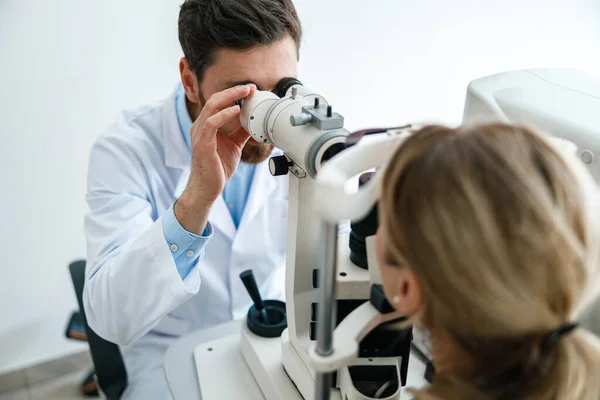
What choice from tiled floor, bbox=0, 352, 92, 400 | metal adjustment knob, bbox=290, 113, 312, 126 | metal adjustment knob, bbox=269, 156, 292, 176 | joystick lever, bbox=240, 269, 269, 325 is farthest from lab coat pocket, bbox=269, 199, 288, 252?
tiled floor, bbox=0, 352, 92, 400

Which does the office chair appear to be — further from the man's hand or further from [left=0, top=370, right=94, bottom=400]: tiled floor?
[left=0, top=370, right=94, bottom=400]: tiled floor

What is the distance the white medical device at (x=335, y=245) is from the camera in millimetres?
564

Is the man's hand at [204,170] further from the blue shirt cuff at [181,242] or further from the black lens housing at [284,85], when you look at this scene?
the black lens housing at [284,85]

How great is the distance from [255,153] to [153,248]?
449 millimetres

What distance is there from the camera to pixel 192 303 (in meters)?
1.37

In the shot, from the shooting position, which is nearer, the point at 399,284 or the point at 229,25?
the point at 399,284

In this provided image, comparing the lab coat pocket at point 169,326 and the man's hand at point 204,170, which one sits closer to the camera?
the man's hand at point 204,170

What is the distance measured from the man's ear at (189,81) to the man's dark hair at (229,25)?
0.11 feet

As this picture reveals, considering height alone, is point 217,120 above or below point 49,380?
above

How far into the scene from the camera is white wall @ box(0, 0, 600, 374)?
1554 millimetres

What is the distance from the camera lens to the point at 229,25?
1163 mm

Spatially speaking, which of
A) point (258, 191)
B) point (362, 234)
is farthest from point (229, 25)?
point (362, 234)

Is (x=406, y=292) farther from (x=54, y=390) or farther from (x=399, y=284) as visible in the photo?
(x=54, y=390)

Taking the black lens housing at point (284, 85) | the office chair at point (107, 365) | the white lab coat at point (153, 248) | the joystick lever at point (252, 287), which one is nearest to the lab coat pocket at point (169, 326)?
the white lab coat at point (153, 248)
